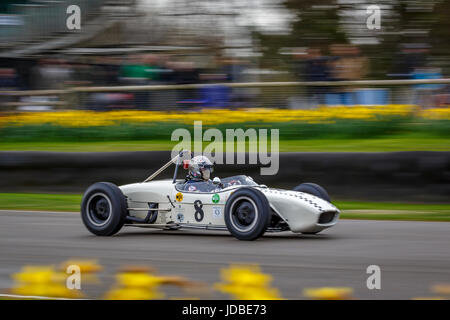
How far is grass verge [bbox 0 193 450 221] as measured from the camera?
10.9 metres

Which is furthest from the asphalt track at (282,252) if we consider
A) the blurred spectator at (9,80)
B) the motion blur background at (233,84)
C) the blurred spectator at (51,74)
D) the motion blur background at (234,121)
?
the blurred spectator at (9,80)

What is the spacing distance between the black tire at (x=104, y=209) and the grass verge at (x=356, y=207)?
3251 mm

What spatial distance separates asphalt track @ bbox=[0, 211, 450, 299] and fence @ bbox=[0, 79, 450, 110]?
4.04 metres

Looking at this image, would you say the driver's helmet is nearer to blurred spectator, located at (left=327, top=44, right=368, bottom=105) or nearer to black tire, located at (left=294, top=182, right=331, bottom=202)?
black tire, located at (left=294, top=182, right=331, bottom=202)

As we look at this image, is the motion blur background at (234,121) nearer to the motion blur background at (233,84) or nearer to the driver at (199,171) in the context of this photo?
the motion blur background at (233,84)

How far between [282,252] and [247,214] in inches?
30.3

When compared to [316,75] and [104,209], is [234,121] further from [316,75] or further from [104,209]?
[104,209]

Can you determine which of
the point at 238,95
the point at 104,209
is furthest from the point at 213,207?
the point at 238,95

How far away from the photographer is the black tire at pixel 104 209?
8961 mm

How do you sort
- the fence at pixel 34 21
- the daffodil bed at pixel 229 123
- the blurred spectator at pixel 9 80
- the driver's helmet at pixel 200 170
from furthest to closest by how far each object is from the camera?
the fence at pixel 34 21
the blurred spectator at pixel 9 80
the daffodil bed at pixel 229 123
the driver's helmet at pixel 200 170

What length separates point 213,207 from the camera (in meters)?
8.69

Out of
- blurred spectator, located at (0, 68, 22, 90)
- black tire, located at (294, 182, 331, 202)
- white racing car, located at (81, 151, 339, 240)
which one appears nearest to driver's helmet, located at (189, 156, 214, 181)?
white racing car, located at (81, 151, 339, 240)
